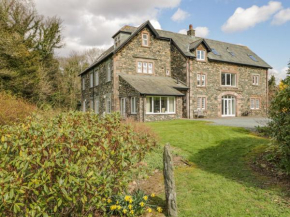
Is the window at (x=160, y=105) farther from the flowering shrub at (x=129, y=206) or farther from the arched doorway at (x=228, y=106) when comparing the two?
the flowering shrub at (x=129, y=206)

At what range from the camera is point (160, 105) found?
21.5m

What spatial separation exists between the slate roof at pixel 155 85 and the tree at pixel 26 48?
A: 1082 centimetres

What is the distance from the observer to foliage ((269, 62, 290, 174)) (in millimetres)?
5414

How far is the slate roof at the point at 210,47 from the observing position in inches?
952

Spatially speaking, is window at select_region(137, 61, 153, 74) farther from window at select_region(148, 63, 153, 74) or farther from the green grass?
the green grass

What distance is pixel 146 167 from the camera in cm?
686

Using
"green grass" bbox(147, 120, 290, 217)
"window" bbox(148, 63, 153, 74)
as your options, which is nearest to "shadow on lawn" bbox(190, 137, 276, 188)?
"green grass" bbox(147, 120, 290, 217)

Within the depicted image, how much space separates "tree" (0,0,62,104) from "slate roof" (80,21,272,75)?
7213mm

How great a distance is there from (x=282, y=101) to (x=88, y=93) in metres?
27.8

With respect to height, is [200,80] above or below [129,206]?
above

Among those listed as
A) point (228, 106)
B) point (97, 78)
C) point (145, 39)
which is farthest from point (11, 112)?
point (228, 106)

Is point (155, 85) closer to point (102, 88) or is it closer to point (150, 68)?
point (150, 68)

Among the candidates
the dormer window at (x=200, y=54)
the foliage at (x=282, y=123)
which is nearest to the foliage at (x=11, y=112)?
the foliage at (x=282, y=123)

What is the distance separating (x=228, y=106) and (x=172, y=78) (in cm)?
813
